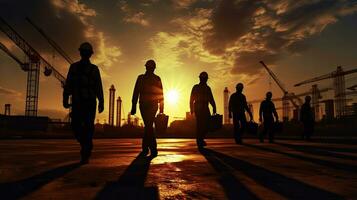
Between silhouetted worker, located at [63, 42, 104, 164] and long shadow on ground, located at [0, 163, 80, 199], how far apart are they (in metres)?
1.45

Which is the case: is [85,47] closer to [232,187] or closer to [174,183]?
[174,183]

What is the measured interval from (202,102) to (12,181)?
693 centimetres

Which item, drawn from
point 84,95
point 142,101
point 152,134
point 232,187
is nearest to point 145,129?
point 152,134

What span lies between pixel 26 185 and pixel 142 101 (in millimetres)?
4144

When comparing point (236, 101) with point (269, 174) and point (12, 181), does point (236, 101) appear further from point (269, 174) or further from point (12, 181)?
point (12, 181)

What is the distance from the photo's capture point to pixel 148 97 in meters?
7.27

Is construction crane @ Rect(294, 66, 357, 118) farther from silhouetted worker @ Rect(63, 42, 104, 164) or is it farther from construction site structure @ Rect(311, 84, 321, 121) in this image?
silhouetted worker @ Rect(63, 42, 104, 164)

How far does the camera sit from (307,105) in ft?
52.2

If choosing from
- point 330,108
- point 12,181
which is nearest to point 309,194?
point 12,181

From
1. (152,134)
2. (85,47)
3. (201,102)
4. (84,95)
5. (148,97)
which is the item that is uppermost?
(85,47)

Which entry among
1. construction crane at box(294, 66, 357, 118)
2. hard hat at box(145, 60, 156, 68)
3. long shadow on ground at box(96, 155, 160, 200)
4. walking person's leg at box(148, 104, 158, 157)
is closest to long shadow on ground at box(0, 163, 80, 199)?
long shadow on ground at box(96, 155, 160, 200)

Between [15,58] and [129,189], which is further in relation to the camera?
[15,58]

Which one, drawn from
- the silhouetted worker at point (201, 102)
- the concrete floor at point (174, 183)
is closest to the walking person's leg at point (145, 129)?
the concrete floor at point (174, 183)

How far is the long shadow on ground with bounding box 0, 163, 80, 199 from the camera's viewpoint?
280cm
